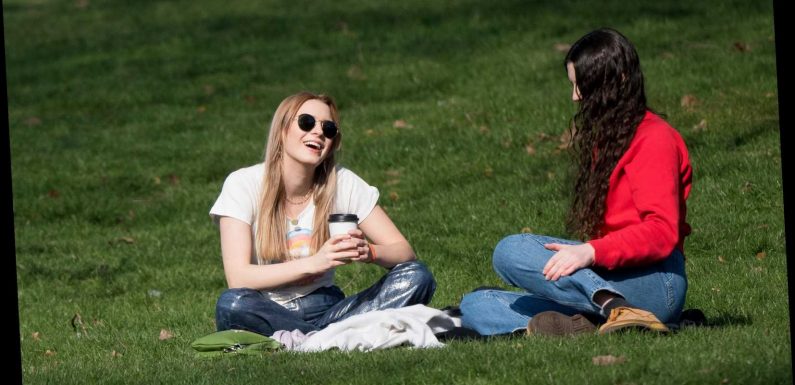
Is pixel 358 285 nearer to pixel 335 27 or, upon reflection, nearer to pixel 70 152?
pixel 70 152

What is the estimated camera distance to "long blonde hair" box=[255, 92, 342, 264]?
622cm

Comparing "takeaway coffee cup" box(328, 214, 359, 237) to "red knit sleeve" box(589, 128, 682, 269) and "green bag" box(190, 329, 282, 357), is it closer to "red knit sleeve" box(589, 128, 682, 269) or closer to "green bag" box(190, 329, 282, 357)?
"green bag" box(190, 329, 282, 357)

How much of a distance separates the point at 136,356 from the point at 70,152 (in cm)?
654

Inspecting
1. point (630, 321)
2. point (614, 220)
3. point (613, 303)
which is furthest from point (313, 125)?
point (630, 321)

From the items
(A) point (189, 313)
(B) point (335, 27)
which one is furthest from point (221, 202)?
(B) point (335, 27)

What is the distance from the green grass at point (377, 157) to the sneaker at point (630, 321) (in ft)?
0.20

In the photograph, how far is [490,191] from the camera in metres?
10.3

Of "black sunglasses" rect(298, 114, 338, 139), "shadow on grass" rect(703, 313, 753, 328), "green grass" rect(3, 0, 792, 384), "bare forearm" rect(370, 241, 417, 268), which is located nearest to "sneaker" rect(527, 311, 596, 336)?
"green grass" rect(3, 0, 792, 384)

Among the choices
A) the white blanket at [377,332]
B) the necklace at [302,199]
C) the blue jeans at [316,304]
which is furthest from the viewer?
the necklace at [302,199]

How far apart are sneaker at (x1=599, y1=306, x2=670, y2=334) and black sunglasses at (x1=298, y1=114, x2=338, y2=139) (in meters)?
1.73

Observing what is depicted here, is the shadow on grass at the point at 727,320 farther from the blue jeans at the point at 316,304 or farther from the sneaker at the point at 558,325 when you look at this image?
the blue jeans at the point at 316,304

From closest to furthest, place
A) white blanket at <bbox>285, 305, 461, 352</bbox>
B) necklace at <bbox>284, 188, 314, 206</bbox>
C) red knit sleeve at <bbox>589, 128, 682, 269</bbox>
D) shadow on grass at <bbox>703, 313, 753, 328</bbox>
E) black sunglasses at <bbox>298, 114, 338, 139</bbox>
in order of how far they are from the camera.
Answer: red knit sleeve at <bbox>589, 128, 682, 269</bbox> < white blanket at <bbox>285, 305, 461, 352</bbox> < shadow on grass at <bbox>703, 313, 753, 328</bbox> < black sunglasses at <bbox>298, 114, 338, 139</bbox> < necklace at <bbox>284, 188, 314, 206</bbox>

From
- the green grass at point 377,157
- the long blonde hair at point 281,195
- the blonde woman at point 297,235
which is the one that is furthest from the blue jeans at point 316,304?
the green grass at point 377,157

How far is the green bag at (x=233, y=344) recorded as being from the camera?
5.83 meters
